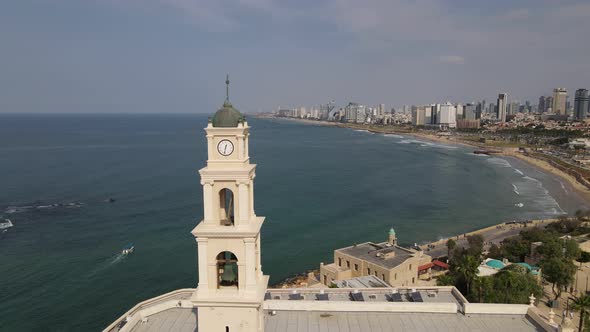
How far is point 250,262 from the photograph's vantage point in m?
11.1

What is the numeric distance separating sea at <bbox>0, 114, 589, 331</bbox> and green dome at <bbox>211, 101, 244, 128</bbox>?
25.4m

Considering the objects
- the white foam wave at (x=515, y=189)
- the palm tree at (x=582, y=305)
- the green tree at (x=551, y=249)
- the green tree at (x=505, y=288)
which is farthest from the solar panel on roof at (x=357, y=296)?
the white foam wave at (x=515, y=189)

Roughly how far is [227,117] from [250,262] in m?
3.70

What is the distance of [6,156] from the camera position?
106000 millimetres

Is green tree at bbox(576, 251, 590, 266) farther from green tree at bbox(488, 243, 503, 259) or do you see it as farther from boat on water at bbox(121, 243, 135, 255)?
boat on water at bbox(121, 243, 135, 255)

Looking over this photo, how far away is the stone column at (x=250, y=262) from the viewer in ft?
36.4

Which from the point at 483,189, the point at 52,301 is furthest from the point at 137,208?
the point at 483,189

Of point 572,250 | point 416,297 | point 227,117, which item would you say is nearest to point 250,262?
point 227,117

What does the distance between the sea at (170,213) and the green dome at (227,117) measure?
25360 mm

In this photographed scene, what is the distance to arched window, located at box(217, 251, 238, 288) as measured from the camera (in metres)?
11.6

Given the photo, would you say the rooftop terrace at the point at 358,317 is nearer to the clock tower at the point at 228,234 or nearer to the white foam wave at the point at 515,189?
the clock tower at the point at 228,234

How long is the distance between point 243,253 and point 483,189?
7354 centimetres

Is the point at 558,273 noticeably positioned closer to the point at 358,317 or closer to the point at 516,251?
the point at 516,251

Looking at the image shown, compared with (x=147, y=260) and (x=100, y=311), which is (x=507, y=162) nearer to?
(x=147, y=260)
